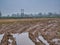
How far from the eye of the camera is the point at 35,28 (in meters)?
2.26

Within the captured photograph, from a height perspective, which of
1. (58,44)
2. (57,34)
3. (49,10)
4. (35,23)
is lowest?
(58,44)

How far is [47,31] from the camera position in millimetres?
2248

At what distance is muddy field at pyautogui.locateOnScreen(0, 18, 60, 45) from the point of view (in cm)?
220

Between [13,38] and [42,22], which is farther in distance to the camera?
[42,22]

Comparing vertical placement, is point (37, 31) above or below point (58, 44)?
above

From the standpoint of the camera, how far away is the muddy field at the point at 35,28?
2199mm

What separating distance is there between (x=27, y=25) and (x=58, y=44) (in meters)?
0.55

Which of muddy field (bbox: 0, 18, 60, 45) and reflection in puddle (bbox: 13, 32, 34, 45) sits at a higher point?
muddy field (bbox: 0, 18, 60, 45)

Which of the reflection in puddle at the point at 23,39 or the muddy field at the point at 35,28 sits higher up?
the muddy field at the point at 35,28

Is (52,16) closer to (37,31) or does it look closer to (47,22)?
(47,22)

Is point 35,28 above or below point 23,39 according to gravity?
above

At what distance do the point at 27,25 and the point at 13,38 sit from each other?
0.30m

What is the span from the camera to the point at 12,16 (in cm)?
228

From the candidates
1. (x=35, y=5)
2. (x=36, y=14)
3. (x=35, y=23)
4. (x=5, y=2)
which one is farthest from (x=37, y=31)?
(x=5, y=2)
